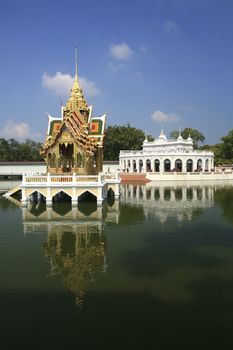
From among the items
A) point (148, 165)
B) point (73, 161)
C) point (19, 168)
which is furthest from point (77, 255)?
point (148, 165)

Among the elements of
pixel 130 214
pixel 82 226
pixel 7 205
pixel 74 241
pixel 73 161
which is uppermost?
pixel 73 161

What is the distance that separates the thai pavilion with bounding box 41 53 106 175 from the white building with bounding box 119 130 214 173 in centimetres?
2233

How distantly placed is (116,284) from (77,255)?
2.75m

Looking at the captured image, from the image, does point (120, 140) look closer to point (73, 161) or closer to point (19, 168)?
point (19, 168)

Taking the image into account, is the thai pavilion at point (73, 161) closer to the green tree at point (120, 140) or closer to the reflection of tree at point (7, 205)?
the reflection of tree at point (7, 205)

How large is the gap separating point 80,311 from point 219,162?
54.2 m

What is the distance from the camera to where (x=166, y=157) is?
48875mm

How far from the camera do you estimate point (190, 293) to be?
7.74 metres

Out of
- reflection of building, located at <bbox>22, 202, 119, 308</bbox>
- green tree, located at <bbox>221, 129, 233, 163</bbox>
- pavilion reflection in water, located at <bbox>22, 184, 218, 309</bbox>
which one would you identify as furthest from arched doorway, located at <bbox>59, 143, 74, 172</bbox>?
green tree, located at <bbox>221, 129, 233, 163</bbox>

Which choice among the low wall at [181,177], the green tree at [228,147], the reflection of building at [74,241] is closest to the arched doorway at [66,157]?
the reflection of building at [74,241]

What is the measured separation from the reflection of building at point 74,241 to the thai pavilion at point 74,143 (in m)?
4.25

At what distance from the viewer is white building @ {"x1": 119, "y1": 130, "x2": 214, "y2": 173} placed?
159ft

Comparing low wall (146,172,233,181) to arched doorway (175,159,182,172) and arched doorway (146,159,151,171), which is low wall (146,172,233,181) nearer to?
arched doorway (175,159,182,172)

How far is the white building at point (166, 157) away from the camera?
48438mm
